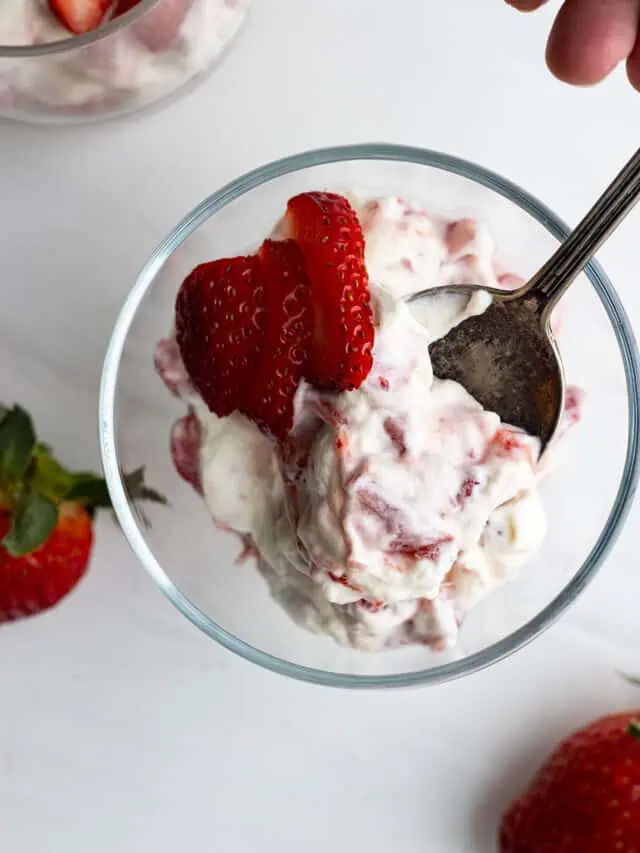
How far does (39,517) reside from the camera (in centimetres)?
92

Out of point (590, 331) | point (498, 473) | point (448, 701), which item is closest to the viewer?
point (498, 473)

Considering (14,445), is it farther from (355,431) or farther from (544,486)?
(544,486)

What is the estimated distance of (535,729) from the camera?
3.42 feet

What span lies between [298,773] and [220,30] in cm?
74

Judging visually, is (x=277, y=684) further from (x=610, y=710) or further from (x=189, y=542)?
(x=610, y=710)

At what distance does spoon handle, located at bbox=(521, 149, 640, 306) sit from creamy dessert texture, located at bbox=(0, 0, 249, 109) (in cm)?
39

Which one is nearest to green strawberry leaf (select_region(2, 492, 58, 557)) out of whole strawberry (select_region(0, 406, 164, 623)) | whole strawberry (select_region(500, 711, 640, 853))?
whole strawberry (select_region(0, 406, 164, 623))

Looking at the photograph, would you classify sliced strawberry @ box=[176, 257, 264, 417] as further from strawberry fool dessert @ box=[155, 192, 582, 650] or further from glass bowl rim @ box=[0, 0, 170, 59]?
glass bowl rim @ box=[0, 0, 170, 59]

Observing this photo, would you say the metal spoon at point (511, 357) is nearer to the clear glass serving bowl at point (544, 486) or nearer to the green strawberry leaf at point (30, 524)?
the clear glass serving bowl at point (544, 486)

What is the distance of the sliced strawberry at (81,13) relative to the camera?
89 cm

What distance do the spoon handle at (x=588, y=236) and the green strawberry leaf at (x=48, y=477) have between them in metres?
0.46

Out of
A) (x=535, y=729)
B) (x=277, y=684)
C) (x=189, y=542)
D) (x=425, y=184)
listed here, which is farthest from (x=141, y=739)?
(x=425, y=184)

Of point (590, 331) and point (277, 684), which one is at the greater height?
point (590, 331)

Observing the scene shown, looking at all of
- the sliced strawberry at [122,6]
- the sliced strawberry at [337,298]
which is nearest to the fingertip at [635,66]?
the sliced strawberry at [337,298]
